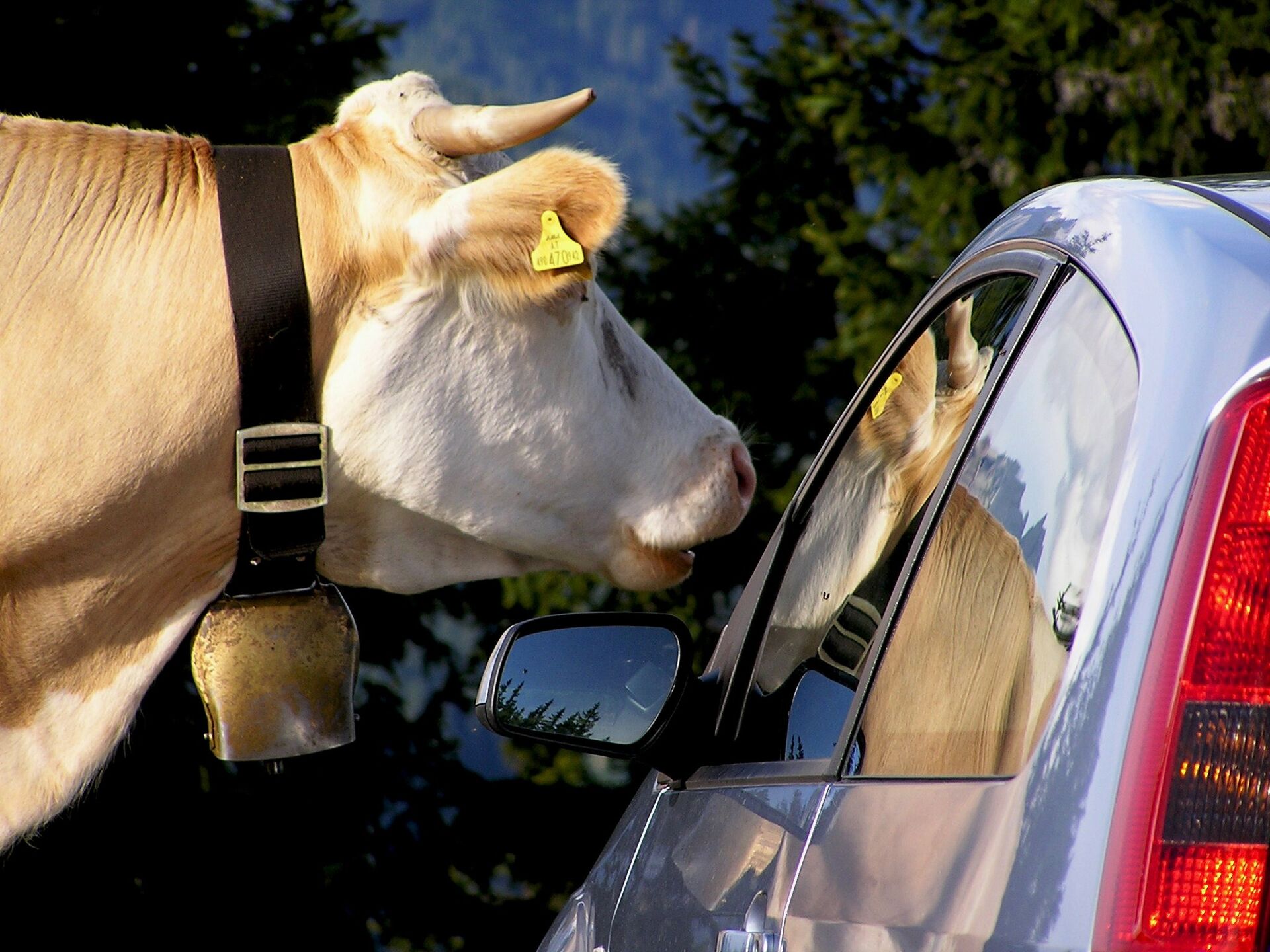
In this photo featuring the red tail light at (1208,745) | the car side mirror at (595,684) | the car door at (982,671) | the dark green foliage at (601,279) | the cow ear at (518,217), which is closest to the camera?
the red tail light at (1208,745)

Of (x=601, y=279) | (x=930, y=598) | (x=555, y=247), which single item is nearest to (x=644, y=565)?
(x=555, y=247)

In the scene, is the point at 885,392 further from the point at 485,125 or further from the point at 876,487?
the point at 485,125

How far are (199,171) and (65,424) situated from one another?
1.60 feet

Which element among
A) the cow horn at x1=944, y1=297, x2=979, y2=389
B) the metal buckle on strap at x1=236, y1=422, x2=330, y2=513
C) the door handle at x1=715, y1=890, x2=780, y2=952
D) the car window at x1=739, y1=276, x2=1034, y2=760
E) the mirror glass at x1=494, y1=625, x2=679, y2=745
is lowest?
the metal buckle on strap at x1=236, y1=422, x2=330, y2=513

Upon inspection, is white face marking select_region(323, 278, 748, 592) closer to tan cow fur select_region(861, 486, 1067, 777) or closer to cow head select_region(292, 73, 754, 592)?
cow head select_region(292, 73, 754, 592)

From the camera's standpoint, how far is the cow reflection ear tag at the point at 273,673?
7.34ft

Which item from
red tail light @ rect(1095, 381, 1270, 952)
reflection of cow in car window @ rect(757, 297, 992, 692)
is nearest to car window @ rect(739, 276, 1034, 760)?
reflection of cow in car window @ rect(757, 297, 992, 692)

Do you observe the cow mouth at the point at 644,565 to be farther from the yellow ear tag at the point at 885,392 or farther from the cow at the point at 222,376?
the yellow ear tag at the point at 885,392

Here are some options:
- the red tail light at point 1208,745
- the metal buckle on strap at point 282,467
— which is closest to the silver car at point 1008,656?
the red tail light at point 1208,745

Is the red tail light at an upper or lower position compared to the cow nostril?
upper

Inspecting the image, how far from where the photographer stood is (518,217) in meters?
2.21

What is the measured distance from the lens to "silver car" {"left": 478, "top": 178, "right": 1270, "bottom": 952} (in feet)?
2.68

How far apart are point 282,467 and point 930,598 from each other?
1252 mm

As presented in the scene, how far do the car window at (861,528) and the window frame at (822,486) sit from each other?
1 cm
